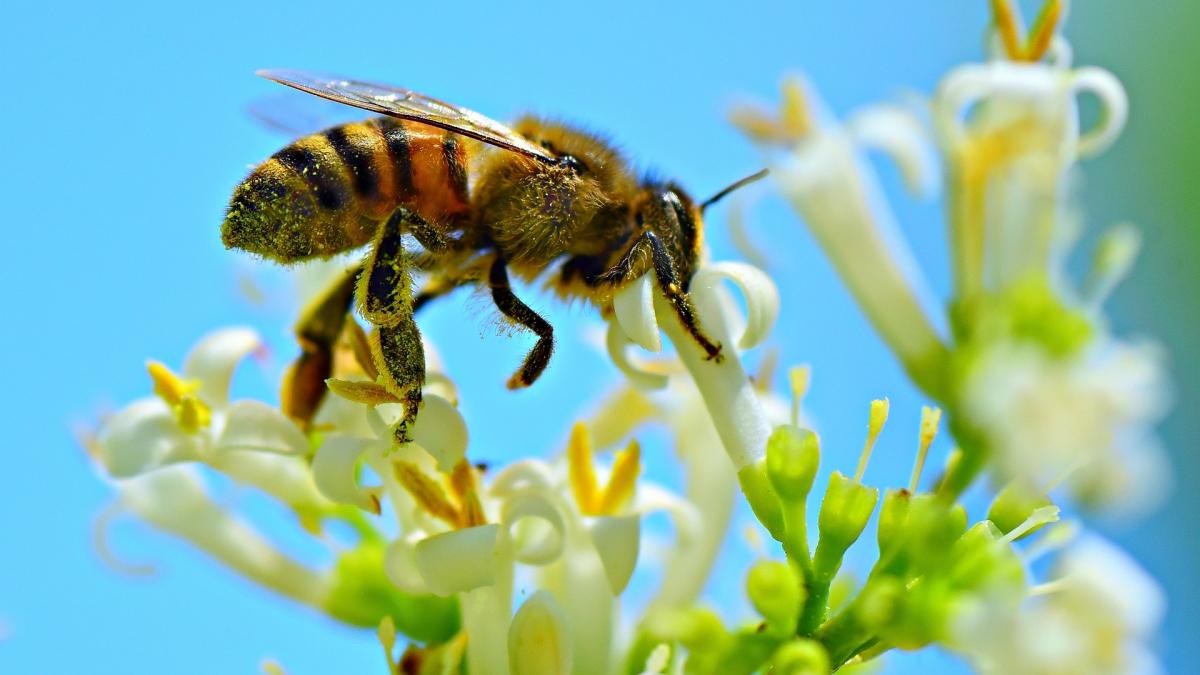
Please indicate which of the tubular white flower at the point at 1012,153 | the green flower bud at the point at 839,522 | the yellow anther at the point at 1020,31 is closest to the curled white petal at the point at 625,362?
the green flower bud at the point at 839,522

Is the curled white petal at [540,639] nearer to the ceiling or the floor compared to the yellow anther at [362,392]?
nearer to the floor

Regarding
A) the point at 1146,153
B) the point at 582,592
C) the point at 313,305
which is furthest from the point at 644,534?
the point at 1146,153

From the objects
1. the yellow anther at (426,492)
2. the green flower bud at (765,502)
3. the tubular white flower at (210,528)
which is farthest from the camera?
the tubular white flower at (210,528)

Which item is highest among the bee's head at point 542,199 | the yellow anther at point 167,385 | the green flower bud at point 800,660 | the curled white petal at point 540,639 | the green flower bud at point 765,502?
the bee's head at point 542,199

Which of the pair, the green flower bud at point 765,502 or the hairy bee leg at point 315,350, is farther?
the hairy bee leg at point 315,350

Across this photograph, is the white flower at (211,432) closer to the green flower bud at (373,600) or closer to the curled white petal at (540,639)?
the green flower bud at (373,600)

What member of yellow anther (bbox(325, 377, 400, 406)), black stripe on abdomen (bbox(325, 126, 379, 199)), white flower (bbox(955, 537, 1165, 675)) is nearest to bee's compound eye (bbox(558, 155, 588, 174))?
black stripe on abdomen (bbox(325, 126, 379, 199))

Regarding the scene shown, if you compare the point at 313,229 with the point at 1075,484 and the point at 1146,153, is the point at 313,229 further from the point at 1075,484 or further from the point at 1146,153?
the point at 1146,153
